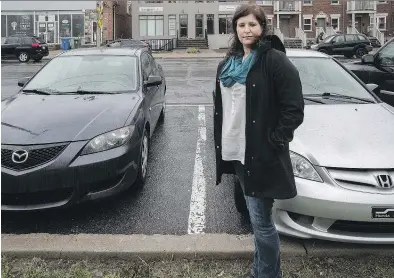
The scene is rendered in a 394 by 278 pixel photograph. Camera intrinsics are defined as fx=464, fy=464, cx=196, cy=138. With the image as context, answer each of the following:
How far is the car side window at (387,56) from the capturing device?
285 inches

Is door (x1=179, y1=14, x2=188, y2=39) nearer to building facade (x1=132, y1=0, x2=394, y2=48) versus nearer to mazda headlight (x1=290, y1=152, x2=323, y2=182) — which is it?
building facade (x1=132, y1=0, x2=394, y2=48)

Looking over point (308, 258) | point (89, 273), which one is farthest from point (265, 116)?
point (89, 273)

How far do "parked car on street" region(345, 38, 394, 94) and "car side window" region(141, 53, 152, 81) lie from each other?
3.45 metres

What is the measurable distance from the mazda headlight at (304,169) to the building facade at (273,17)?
145 feet

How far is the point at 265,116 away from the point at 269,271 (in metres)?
0.96

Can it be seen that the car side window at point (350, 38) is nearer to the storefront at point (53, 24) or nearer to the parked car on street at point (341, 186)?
the storefront at point (53, 24)

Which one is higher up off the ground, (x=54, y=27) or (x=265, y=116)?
(x=54, y=27)

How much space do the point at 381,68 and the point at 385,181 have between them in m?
4.68

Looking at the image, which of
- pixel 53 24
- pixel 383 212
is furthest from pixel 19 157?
pixel 53 24

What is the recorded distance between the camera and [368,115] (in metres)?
4.29

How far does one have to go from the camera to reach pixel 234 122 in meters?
2.66

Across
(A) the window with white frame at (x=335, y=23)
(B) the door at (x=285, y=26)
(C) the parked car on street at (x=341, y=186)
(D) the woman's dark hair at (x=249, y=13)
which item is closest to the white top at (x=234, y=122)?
(D) the woman's dark hair at (x=249, y=13)

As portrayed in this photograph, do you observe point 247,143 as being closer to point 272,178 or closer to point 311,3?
point 272,178

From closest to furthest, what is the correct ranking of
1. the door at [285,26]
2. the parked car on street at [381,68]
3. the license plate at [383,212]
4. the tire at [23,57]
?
the license plate at [383,212] < the parked car on street at [381,68] < the tire at [23,57] < the door at [285,26]
